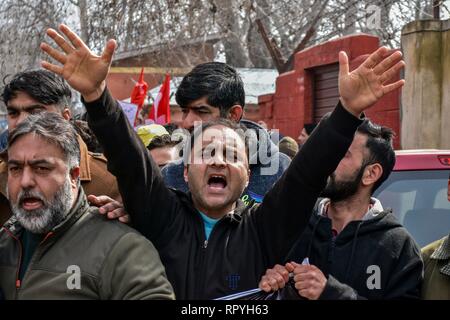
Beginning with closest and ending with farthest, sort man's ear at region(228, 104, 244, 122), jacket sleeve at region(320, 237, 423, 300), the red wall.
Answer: jacket sleeve at region(320, 237, 423, 300), man's ear at region(228, 104, 244, 122), the red wall

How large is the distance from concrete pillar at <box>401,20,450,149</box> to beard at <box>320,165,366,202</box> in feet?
19.8

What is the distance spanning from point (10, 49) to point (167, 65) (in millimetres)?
3965

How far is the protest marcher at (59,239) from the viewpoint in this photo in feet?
8.52

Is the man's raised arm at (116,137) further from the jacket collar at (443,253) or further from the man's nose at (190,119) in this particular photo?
the jacket collar at (443,253)

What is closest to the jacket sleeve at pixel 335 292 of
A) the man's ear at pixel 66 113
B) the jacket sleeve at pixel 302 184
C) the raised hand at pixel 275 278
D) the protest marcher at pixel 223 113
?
the raised hand at pixel 275 278

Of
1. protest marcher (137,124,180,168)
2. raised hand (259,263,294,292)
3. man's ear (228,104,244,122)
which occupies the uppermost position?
man's ear (228,104,244,122)

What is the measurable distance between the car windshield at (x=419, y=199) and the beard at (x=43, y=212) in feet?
7.17

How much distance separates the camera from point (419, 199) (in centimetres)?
440

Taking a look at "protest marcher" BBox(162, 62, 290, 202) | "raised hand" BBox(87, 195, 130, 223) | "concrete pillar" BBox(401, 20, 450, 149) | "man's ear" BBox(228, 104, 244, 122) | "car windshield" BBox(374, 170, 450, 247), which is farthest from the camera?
"concrete pillar" BBox(401, 20, 450, 149)

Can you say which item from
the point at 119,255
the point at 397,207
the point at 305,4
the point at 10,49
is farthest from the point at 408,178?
the point at 305,4

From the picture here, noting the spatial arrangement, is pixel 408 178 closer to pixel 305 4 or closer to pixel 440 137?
pixel 440 137

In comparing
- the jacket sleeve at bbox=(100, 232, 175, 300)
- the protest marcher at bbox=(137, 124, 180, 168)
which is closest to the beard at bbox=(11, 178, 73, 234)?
the jacket sleeve at bbox=(100, 232, 175, 300)

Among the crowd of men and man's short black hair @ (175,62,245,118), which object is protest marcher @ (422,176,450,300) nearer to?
the crowd of men

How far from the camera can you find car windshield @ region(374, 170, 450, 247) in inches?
168
